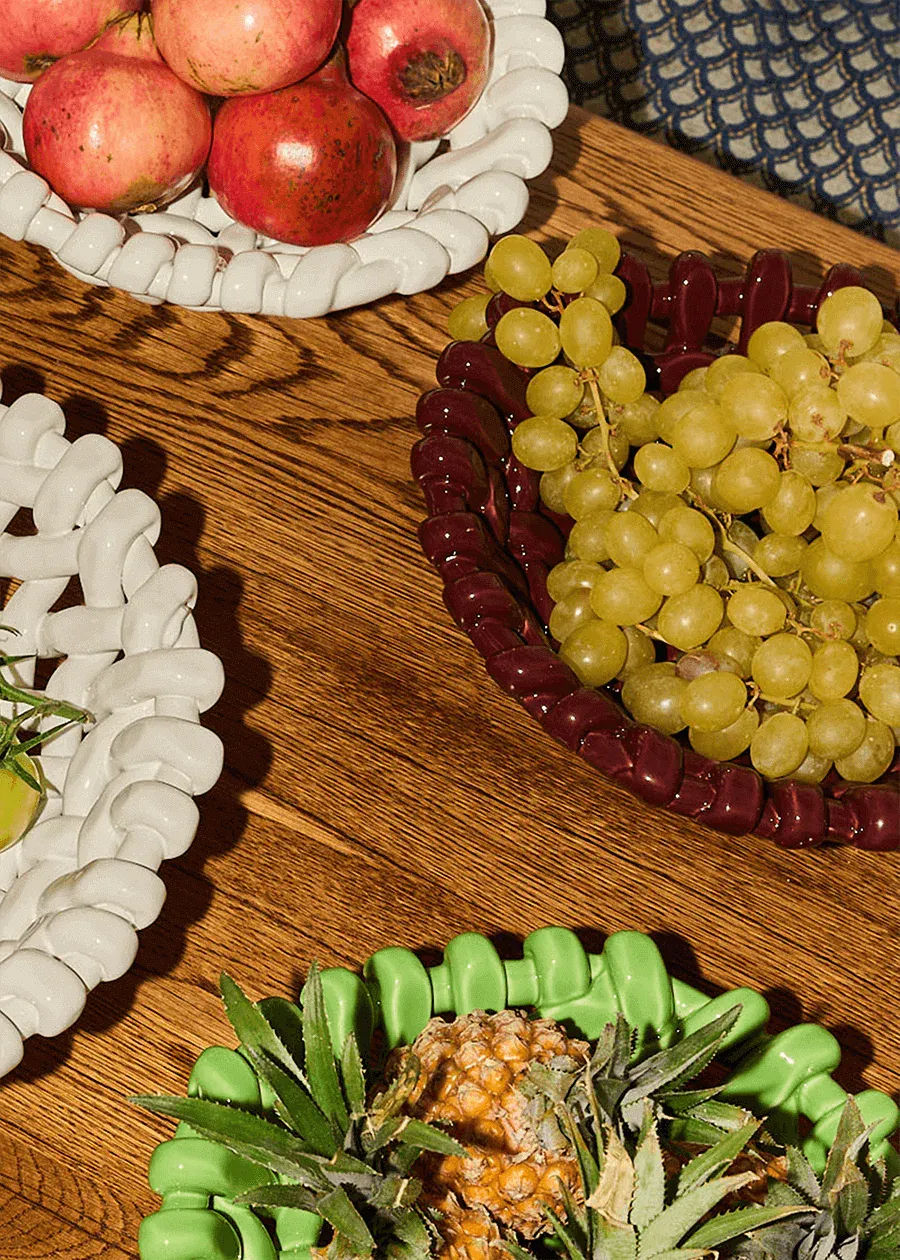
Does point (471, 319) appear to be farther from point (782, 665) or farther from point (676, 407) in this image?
point (782, 665)

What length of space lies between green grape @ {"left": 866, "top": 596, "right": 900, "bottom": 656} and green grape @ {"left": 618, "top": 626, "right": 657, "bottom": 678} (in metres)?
0.12

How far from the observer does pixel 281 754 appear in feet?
2.51

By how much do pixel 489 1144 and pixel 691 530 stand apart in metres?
0.33

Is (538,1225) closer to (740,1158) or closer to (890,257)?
(740,1158)

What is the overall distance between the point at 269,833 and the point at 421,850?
83 millimetres

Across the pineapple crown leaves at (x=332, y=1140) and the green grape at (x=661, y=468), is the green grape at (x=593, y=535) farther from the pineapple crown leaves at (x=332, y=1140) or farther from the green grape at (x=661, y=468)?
the pineapple crown leaves at (x=332, y=1140)

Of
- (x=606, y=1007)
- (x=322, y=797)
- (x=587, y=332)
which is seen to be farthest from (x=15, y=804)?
(x=587, y=332)

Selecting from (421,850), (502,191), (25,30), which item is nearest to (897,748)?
(421,850)

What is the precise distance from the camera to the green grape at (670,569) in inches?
28.0

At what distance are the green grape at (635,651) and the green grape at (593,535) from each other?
5 cm

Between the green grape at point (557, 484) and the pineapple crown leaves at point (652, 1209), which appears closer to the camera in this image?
the pineapple crown leaves at point (652, 1209)

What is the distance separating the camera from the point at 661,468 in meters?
0.75

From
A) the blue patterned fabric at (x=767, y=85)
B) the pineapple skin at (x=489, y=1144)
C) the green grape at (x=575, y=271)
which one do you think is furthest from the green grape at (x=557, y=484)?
the blue patterned fabric at (x=767, y=85)

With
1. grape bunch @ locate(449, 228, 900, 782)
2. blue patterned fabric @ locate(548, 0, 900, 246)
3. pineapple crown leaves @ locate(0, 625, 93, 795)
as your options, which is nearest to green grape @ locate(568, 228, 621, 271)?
grape bunch @ locate(449, 228, 900, 782)
